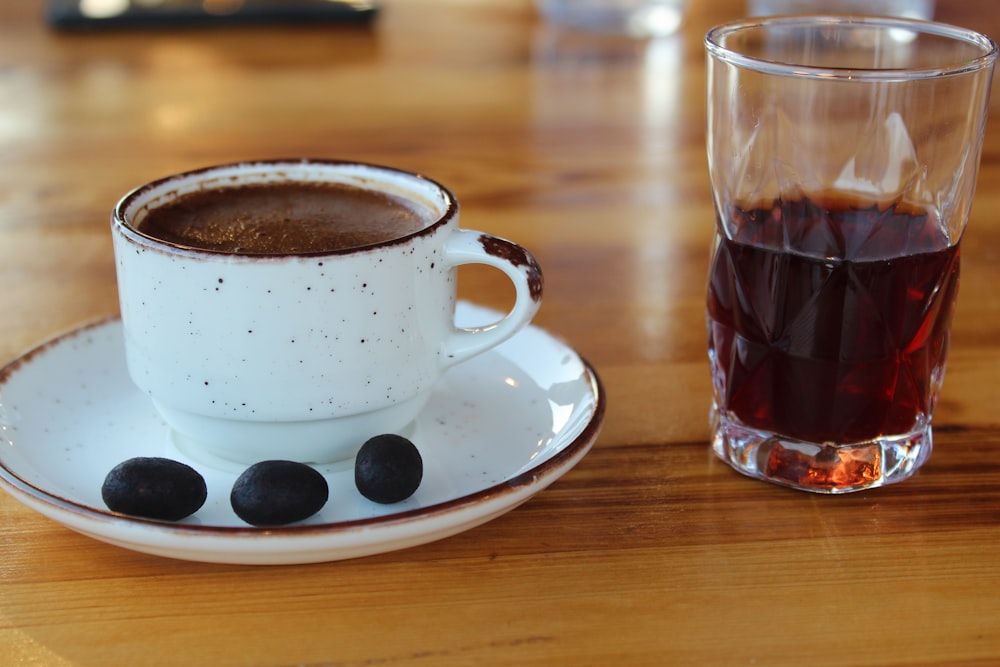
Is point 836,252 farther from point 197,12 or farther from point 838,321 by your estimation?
point 197,12

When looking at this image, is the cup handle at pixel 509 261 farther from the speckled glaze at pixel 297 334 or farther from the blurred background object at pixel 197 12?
the blurred background object at pixel 197 12

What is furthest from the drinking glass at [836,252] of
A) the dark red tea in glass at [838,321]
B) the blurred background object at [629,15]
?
the blurred background object at [629,15]

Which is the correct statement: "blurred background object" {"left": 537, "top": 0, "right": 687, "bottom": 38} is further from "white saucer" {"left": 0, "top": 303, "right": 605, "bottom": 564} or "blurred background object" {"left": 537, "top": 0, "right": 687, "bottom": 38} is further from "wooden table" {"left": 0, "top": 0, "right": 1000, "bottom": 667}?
"white saucer" {"left": 0, "top": 303, "right": 605, "bottom": 564}

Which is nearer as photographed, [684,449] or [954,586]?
[954,586]

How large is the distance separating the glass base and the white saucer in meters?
0.11

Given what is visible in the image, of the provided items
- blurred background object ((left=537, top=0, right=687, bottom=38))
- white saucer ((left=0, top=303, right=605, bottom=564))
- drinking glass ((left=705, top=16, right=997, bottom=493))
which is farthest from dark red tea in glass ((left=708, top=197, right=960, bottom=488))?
blurred background object ((left=537, top=0, right=687, bottom=38))

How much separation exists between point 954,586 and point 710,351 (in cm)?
24

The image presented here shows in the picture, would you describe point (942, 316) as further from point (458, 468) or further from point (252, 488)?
point (252, 488)

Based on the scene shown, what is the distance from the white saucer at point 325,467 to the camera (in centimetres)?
61

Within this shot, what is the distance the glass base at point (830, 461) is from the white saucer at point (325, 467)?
0.11 m

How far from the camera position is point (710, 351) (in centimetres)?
82

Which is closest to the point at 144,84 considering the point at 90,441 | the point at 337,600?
the point at 90,441

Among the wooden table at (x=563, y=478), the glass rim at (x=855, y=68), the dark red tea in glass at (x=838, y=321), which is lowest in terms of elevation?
the wooden table at (x=563, y=478)

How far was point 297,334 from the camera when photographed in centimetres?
70
